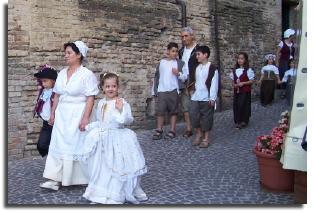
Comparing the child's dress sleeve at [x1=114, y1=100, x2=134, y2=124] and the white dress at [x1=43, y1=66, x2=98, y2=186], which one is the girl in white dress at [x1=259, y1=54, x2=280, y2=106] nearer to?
the white dress at [x1=43, y1=66, x2=98, y2=186]

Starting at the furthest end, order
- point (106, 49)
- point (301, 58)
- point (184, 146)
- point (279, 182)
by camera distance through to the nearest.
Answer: point (106, 49) < point (184, 146) < point (279, 182) < point (301, 58)

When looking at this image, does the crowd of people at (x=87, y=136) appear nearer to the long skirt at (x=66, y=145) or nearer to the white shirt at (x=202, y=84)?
the long skirt at (x=66, y=145)

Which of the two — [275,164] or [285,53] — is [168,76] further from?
[285,53]

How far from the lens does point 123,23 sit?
28.4ft

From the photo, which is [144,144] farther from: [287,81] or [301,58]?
[287,81]

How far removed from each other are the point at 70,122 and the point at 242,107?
449 centimetres

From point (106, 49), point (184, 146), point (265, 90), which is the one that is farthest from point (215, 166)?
point (265, 90)

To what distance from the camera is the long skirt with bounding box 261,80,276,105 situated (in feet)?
37.1

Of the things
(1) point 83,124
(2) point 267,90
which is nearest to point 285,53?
(2) point 267,90

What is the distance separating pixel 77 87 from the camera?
5113mm

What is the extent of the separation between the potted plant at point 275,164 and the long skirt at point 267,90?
6.34 metres

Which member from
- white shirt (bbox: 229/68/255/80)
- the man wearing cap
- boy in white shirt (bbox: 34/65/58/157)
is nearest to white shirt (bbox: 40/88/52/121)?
boy in white shirt (bbox: 34/65/58/157)

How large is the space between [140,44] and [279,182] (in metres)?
4.75

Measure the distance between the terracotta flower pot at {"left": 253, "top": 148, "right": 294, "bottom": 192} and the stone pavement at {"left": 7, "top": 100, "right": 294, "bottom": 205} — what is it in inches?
3.2
